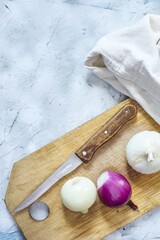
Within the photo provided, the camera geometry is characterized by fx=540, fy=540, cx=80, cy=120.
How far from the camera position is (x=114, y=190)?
969 mm

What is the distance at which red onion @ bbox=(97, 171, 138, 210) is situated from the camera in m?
0.97

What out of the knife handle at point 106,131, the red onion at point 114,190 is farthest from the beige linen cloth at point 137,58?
the red onion at point 114,190

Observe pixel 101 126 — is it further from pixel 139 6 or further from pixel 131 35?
pixel 139 6

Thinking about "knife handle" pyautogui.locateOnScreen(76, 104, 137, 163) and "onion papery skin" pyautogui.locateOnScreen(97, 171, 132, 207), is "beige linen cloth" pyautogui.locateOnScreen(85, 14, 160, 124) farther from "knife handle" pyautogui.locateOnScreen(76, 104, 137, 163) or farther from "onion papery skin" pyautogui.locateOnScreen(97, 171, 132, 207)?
"onion papery skin" pyautogui.locateOnScreen(97, 171, 132, 207)

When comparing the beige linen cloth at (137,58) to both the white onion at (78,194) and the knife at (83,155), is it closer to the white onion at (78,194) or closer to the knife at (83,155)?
the knife at (83,155)

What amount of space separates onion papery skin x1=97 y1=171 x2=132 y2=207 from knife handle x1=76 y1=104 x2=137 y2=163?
0.05 m

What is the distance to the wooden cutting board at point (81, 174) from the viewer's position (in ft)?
→ 3.28

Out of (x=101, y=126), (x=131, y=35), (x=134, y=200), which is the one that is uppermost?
(x=131, y=35)

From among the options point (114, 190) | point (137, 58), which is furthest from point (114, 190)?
point (137, 58)

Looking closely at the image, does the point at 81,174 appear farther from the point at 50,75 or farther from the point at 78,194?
the point at 50,75

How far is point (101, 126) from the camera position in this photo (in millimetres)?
1036

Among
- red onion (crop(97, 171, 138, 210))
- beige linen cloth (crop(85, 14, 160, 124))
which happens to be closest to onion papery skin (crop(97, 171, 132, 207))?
red onion (crop(97, 171, 138, 210))

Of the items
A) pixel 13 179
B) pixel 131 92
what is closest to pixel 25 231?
pixel 13 179

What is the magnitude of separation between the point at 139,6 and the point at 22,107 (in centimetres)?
33
